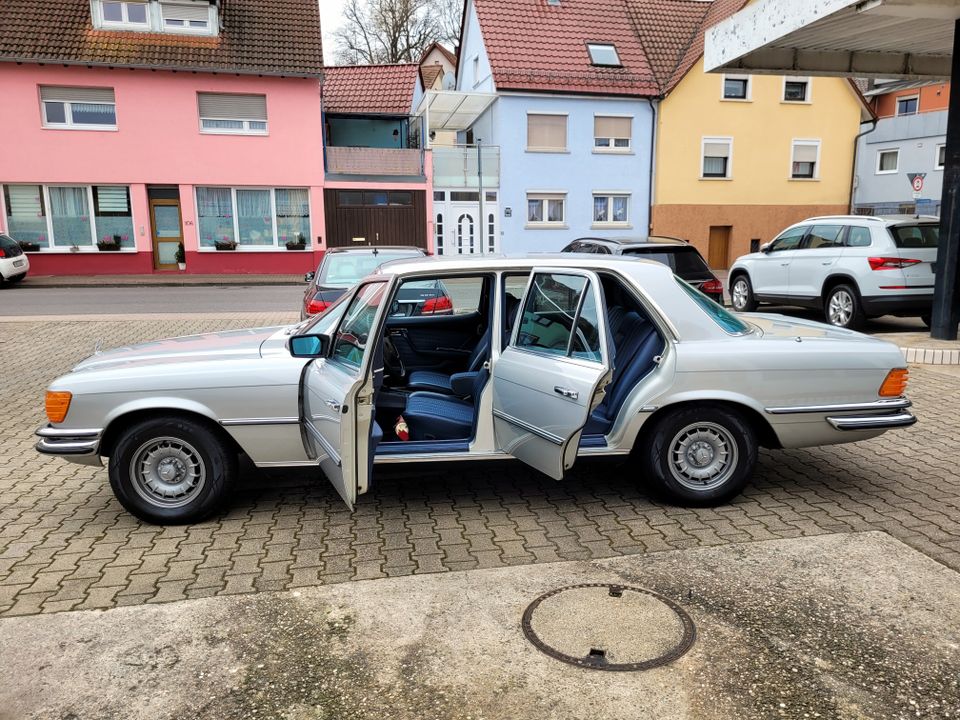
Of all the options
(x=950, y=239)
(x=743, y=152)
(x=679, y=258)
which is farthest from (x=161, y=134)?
(x=950, y=239)

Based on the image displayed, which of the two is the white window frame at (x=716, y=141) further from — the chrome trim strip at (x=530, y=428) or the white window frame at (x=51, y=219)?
the chrome trim strip at (x=530, y=428)

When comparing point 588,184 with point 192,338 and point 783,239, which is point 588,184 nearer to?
point 783,239

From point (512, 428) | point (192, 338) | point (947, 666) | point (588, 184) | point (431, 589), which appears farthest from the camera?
point (588, 184)

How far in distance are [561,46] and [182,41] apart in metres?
13.7

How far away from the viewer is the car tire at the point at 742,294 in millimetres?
14202

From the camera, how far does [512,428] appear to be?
14.7 feet

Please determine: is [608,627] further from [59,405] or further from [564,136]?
[564,136]

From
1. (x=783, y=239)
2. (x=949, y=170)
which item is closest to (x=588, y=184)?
(x=783, y=239)

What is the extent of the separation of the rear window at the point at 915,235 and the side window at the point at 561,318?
355 inches

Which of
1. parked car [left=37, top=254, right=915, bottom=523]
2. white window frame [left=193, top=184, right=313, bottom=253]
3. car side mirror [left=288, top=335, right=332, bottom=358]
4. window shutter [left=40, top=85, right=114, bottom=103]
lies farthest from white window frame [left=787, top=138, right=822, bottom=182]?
car side mirror [left=288, top=335, right=332, bottom=358]

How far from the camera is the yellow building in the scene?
28875mm

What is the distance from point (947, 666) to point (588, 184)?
26.9m

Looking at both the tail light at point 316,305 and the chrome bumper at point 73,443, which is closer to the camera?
the chrome bumper at point 73,443

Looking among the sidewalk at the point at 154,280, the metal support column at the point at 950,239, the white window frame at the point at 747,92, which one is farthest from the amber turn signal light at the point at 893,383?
the white window frame at the point at 747,92
